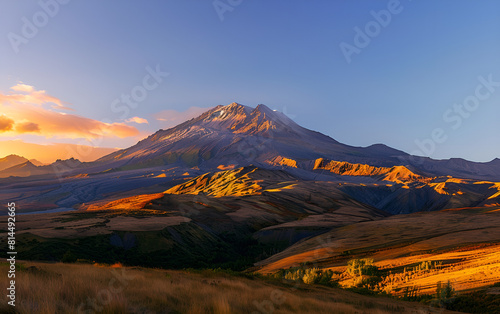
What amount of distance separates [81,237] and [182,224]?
58.3ft

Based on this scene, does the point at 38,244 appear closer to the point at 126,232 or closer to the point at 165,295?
the point at 126,232

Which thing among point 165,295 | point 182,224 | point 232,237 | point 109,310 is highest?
point 109,310

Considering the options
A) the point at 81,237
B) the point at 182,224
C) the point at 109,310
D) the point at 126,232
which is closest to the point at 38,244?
the point at 81,237

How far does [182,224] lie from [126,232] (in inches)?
459

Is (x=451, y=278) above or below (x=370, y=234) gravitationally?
above

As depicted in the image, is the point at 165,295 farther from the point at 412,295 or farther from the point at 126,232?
the point at 126,232

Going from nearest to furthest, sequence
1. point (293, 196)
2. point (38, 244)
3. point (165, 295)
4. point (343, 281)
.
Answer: point (165, 295) < point (343, 281) < point (38, 244) < point (293, 196)

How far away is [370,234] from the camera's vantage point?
49500 millimetres

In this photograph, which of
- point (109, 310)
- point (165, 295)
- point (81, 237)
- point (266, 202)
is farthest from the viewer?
point (266, 202)

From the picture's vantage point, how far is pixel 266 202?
10238 cm

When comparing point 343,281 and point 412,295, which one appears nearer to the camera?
point 412,295

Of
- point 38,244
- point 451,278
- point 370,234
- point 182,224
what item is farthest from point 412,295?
point 182,224

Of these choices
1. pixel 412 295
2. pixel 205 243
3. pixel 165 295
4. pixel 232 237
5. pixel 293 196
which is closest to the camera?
pixel 165 295

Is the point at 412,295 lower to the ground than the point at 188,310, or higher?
lower
